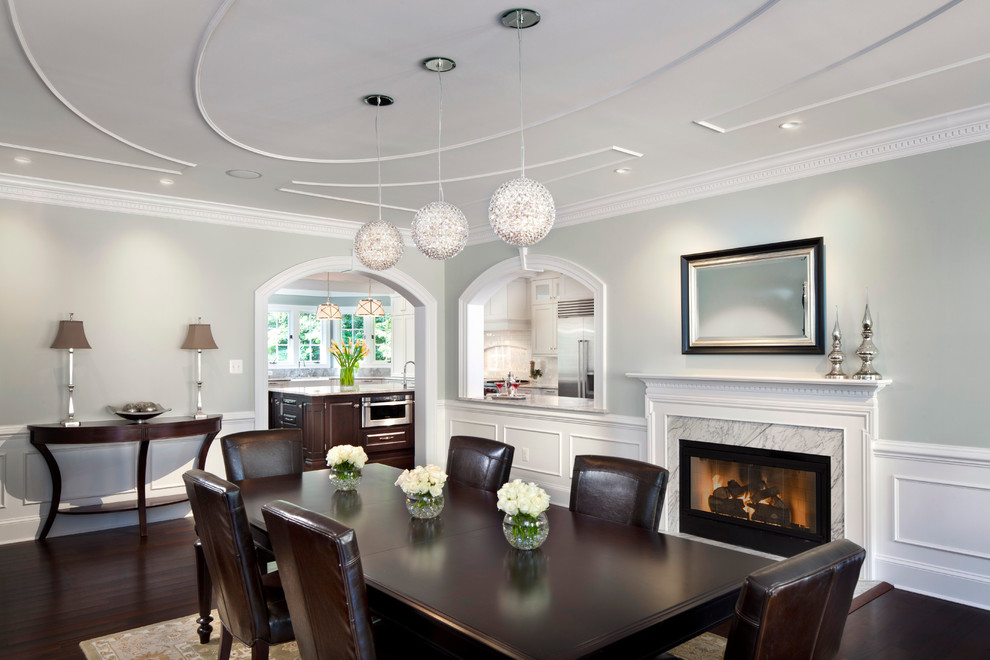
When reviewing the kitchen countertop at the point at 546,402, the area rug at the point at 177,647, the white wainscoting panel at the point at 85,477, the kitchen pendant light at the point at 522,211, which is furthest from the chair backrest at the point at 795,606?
the white wainscoting panel at the point at 85,477

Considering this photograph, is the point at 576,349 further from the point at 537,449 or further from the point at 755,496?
the point at 755,496

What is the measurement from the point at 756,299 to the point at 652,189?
45.7 inches

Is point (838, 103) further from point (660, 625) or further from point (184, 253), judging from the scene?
point (184, 253)

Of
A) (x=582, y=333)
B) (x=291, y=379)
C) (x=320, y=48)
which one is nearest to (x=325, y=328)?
(x=291, y=379)

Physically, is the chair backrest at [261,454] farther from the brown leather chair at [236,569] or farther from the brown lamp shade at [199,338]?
the brown lamp shade at [199,338]

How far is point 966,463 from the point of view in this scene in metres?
3.58

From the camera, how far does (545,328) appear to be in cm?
901

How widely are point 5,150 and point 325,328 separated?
8460 mm

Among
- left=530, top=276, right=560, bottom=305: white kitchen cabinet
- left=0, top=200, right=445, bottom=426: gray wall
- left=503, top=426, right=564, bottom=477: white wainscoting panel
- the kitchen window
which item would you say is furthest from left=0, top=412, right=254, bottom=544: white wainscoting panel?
the kitchen window

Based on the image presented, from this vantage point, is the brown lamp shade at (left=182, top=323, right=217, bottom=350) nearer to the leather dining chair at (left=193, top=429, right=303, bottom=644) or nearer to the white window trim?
the leather dining chair at (left=193, top=429, right=303, bottom=644)

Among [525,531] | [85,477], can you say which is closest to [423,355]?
[85,477]

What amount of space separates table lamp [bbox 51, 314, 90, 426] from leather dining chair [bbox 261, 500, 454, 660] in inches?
145

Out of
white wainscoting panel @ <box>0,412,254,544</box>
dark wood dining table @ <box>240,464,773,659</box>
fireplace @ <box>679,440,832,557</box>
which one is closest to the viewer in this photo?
dark wood dining table @ <box>240,464,773,659</box>

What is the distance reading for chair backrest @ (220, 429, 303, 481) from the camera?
369cm
